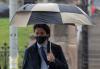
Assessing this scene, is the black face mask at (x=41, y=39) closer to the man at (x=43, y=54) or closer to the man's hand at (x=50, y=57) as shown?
the man at (x=43, y=54)

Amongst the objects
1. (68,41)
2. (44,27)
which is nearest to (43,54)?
(44,27)

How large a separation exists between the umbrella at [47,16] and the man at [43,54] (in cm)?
12

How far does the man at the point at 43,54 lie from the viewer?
564 centimetres

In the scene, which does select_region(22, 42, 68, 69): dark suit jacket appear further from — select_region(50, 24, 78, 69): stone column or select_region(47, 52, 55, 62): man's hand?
select_region(50, 24, 78, 69): stone column

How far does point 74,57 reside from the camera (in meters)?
9.74

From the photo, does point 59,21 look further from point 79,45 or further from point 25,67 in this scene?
point 79,45

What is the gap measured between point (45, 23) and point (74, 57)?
163 inches

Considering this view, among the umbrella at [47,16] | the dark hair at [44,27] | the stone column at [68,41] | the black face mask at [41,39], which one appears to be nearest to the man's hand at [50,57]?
the black face mask at [41,39]

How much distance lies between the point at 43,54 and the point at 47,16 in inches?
19.1

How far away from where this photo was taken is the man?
18.5 feet

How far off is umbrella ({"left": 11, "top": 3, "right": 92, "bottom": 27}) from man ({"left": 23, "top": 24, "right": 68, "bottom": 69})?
0.39 feet

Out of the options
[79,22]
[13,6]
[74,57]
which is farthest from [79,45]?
[79,22]

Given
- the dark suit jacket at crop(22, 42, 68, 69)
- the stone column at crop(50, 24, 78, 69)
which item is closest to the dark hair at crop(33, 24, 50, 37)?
the dark suit jacket at crop(22, 42, 68, 69)

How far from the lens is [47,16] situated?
5.80 m
